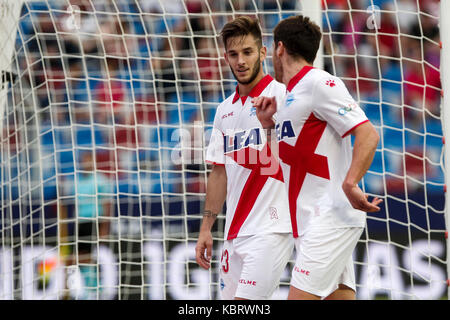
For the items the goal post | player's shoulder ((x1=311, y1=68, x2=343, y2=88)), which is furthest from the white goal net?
player's shoulder ((x1=311, y1=68, x2=343, y2=88))

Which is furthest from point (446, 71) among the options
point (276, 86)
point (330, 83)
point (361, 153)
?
point (361, 153)

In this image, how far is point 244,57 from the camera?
3521 mm

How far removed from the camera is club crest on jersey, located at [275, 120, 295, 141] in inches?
115

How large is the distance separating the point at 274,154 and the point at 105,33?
2278 mm

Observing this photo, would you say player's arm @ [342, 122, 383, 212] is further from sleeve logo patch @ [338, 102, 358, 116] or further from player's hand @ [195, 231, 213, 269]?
player's hand @ [195, 231, 213, 269]

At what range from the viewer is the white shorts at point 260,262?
129 inches

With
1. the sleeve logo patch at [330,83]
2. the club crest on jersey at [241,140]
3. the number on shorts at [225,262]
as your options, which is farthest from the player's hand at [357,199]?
the number on shorts at [225,262]

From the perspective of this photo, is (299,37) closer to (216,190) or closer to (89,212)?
(216,190)

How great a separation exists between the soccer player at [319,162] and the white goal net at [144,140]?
1.96m

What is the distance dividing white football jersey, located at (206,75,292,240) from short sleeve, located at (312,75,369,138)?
0.61 metres

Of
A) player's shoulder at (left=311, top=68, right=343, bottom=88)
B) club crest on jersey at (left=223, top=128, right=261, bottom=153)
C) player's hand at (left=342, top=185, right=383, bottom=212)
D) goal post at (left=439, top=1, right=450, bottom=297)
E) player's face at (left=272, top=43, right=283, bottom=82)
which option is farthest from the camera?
goal post at (left=439, top=1, right=450, bottom=297)

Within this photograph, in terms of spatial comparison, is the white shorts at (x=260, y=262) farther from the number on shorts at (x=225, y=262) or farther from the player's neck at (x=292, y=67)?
the player's neck at (x=292, y=67)

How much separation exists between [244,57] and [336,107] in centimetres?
85
